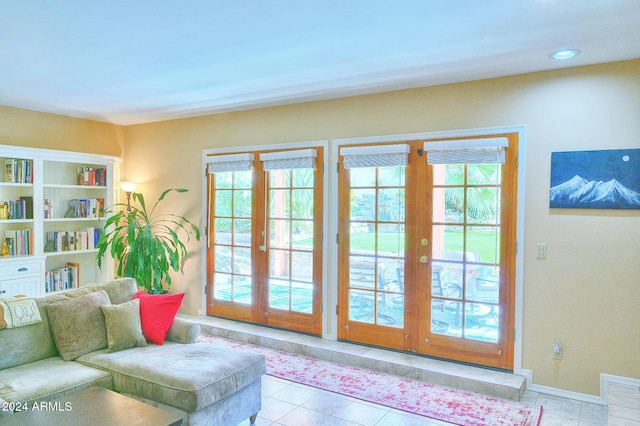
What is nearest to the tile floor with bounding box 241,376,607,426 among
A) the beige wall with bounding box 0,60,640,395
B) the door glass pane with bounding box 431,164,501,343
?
the beige wall with bounding box 0,60,640,395

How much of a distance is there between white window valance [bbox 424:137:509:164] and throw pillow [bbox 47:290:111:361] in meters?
2.99

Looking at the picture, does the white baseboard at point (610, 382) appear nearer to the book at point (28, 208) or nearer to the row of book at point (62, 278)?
the row of book at point (62, 278)

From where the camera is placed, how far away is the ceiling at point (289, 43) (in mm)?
2389

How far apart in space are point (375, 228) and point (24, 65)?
10.9ft

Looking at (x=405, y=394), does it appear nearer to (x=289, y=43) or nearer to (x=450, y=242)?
(x=450, y=242)

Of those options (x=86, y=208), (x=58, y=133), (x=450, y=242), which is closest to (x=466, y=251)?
(x=450, y=242)

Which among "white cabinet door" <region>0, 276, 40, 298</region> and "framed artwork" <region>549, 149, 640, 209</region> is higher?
"framed artwork" <region>549, 149, 640, 209</region>

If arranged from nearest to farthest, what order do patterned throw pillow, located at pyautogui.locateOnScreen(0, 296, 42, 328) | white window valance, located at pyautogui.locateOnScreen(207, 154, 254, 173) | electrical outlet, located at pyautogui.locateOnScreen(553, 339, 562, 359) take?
patterned throw pillow, located at pyautogui.locateOnScreen(0, 296, 42, 328) → electrical outlet, located at pyautogui.locateOnScreen(553, 339, 562, 359) → white window valance, located at pyautogui.locateOnScreen(207, 154, 254, 173)

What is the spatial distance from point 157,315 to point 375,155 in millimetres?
2383

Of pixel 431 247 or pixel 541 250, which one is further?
pixel 431 247

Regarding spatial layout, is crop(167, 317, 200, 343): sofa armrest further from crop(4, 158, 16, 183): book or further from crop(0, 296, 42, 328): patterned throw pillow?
crop(4, 158, 16, 183): book

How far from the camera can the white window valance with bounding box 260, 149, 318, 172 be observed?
4441mm

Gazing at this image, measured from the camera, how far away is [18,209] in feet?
15.8

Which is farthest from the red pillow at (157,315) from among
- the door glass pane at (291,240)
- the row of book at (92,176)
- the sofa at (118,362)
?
the row of book at (92,176)
